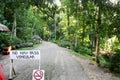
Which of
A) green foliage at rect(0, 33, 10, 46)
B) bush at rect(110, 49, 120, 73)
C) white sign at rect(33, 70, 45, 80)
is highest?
green foliage at rect(0, 33, 10, 46)

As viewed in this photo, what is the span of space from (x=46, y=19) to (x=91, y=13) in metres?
10.2

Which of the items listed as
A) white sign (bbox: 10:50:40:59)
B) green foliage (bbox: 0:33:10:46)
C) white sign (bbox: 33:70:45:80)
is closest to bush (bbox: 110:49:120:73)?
white sign (bbox: 10:50:40:59)

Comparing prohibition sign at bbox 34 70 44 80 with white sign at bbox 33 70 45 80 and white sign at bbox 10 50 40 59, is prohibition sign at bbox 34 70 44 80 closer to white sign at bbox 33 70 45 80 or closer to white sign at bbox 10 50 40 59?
white sign at bbox 33 70 45 80

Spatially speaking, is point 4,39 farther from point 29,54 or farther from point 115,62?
point 29,54

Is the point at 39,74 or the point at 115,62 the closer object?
the point at 39,74

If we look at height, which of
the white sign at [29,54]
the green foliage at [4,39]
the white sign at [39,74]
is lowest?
the white sign at [39,74]

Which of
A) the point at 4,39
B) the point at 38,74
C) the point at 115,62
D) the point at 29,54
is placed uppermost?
the point at 4,39

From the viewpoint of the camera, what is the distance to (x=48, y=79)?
13.9 m

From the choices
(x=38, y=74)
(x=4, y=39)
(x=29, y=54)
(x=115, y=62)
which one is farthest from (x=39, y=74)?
(x=4, y=39)

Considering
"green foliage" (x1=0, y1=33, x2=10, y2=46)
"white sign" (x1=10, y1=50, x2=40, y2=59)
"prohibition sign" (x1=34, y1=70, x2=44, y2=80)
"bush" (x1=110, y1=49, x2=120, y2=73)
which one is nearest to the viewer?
"prohibition sign" (x1=34, y1=70, x2=44, y2=80)

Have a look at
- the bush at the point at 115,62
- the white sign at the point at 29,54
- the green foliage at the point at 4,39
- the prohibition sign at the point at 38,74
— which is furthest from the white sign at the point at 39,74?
the green foliage at the point at 4,39

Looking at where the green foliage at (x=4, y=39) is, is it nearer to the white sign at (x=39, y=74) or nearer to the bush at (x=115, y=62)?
the bush at (x=115, y=62)

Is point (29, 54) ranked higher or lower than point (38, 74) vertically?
higher

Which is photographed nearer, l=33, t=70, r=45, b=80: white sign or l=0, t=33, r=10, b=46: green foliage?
l=33, t=70, r=45, b=80: white sign
